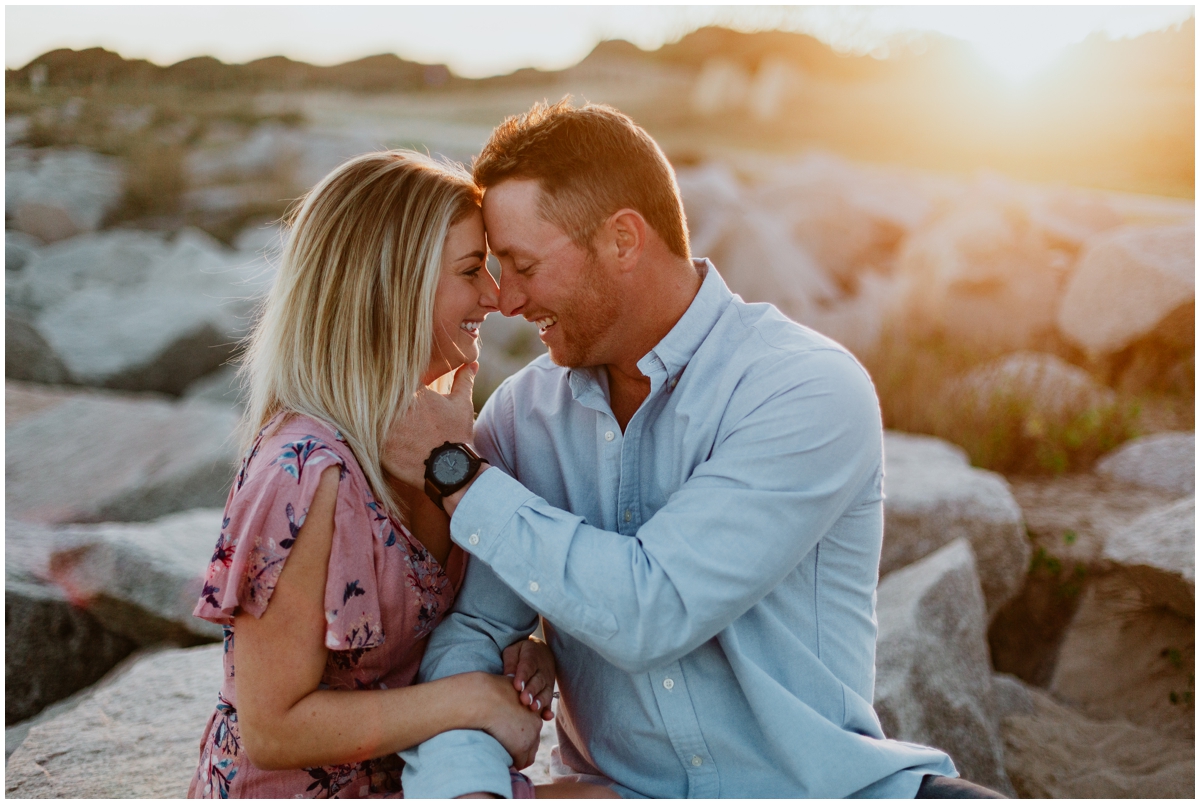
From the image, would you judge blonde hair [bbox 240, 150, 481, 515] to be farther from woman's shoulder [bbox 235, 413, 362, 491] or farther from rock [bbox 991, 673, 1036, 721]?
rock [bbox 991, 673, 1036, 721]

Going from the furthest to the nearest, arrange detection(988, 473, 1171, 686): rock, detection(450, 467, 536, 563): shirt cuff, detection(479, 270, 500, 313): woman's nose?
1. detection(988, 473, 1171, 686): rock
2. detection(479, 270, 500, 313): woman's nose
3. detection(450, 467, 536, 563): shirt cuff

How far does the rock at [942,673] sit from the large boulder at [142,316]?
4570 millimetres

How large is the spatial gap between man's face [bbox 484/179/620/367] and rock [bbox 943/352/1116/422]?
466 centimetres

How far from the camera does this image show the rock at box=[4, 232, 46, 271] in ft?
38.9

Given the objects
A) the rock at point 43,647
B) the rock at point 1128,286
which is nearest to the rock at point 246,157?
the rock at point 43,647

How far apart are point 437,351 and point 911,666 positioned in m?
2.18

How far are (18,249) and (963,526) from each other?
13.1 meters

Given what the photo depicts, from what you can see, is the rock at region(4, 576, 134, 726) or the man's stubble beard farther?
the rock at region(4, 576, 134, 726)

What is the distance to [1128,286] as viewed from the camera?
25.1 ft

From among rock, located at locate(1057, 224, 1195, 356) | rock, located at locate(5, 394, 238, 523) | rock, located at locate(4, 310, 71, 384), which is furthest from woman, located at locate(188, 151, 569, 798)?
rock, located at locate(1057, 224, 1195, 356)

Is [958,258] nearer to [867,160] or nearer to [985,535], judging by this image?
[985,535]

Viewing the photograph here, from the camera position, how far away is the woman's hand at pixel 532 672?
210 cm

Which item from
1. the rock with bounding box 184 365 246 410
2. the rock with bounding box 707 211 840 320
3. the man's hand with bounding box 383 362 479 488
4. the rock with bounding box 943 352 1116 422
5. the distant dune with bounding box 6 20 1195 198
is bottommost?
the rock with bounding box 184 365 246 410

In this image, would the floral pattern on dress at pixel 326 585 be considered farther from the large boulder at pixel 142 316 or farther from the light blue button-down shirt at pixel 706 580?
the large boulder at pixel 142 316
